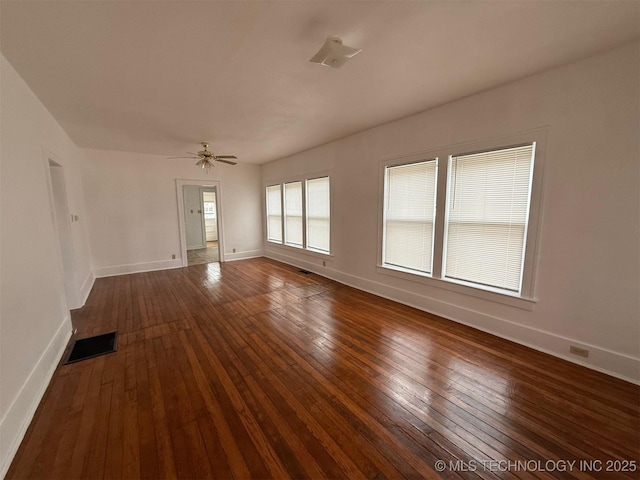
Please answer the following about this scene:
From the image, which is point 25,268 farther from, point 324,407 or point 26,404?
point 324,407

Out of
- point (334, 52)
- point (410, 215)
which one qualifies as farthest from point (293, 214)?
point (334, 52)

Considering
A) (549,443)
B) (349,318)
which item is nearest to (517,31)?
(549,443)

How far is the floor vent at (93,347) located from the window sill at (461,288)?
3.60 m

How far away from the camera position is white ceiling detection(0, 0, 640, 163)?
161 centimetres

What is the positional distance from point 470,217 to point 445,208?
0.31m

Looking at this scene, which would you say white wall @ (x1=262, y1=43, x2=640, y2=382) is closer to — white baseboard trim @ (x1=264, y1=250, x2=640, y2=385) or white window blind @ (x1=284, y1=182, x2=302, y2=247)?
white baseboard trim @ (x1=264, y1=250, x2=640, y2=385)

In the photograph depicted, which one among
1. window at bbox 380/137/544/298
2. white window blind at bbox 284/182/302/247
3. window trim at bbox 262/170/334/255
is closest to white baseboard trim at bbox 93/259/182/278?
window trim at bbox 262/170/334/255

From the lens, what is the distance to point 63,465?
4.66 ft

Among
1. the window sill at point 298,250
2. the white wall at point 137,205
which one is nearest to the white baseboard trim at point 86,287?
the white wall at point 137,205

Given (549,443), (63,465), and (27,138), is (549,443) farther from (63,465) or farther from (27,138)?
(27,138)

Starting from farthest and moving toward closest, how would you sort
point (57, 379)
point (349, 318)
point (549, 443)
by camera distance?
1. point (349, 318)
2. point (57, 379)
3. point (549, 443)

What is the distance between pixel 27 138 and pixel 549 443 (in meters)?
4.76

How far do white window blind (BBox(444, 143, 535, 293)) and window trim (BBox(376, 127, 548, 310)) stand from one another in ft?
0.19

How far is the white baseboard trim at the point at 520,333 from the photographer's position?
83.5 inches
